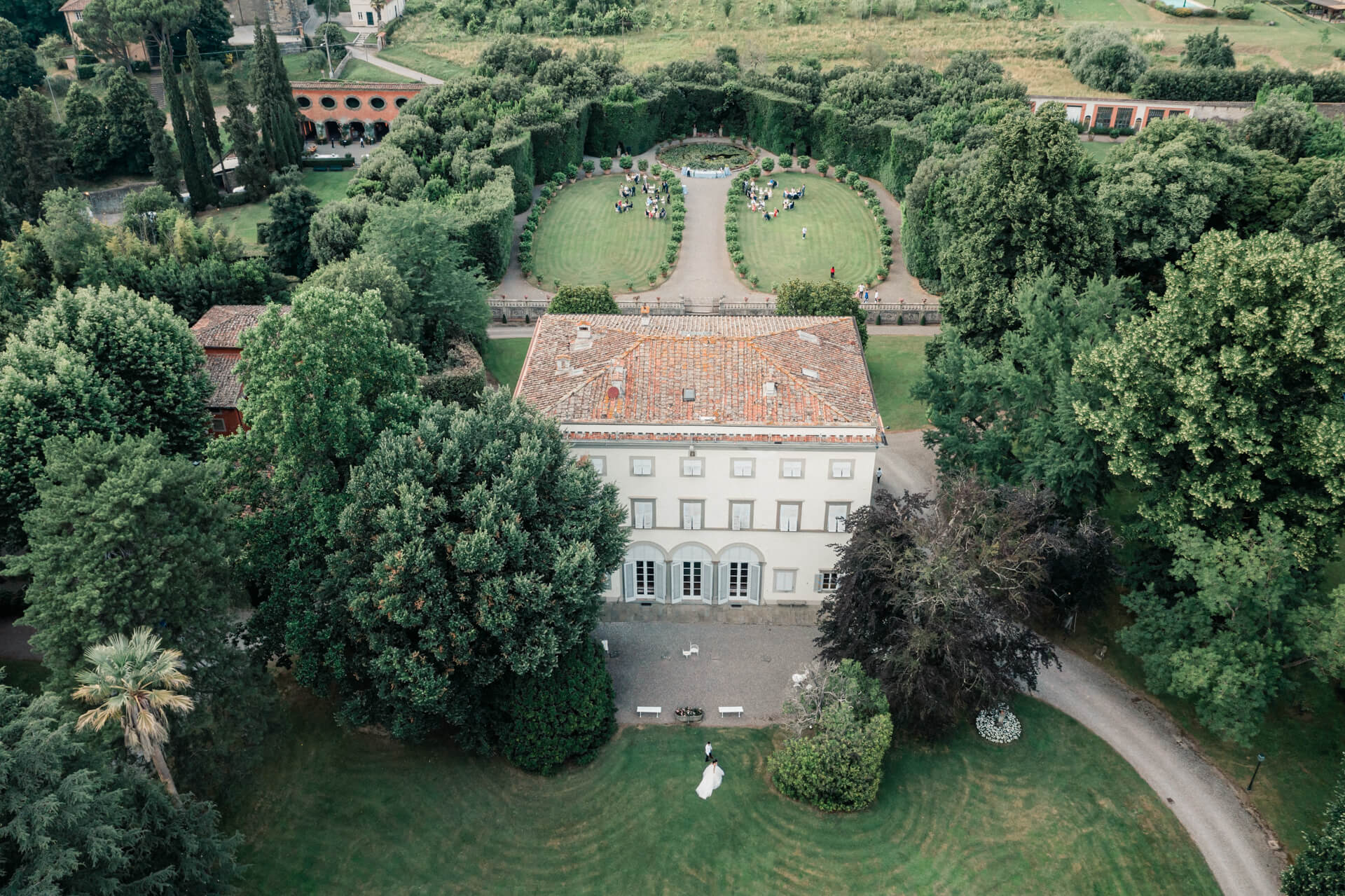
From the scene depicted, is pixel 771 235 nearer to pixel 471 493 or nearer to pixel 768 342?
pixel 768 342

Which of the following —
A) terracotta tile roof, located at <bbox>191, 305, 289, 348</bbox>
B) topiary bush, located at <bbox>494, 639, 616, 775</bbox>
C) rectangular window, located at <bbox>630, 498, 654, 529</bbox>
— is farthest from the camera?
terracotta tile roof, located at <bbox>191, 305, 289, 348</bbox>

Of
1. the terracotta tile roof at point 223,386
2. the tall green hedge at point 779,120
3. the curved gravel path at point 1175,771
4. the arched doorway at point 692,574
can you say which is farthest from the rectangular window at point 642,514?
the tall green hedge at point 779,120

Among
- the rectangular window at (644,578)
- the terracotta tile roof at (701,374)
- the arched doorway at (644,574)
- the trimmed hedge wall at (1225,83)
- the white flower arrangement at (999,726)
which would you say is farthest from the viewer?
the trimmed hedge wall at (1225,83)

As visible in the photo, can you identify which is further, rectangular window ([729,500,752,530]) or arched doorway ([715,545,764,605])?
arched doorway ([715,545,764,605])

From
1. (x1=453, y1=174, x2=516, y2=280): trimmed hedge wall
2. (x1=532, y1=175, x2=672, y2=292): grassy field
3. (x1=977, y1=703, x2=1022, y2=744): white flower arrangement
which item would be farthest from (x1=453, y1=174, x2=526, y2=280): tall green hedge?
(x1=977, y1=703, x2=1022, y2=744): white flower arrangement

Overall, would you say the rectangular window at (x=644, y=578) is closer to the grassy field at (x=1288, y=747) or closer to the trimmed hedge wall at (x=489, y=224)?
the grassy field at (x=1288, y=747)

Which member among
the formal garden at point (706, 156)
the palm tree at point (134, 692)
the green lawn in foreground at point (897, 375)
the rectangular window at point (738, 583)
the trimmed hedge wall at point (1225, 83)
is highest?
the trimmed hedge wall at point (1225, 83)

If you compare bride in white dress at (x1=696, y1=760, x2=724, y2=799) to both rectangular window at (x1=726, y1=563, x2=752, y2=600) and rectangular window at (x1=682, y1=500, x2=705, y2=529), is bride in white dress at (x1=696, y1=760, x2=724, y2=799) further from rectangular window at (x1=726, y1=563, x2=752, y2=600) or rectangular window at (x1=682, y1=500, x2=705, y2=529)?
rectangular window at (x1=682, y1=500, x2=705, y2=529)

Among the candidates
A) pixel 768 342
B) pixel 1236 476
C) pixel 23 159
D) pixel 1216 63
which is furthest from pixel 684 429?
pixel 1216 63

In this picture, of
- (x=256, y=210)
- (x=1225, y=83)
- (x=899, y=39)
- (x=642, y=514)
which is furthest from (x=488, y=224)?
(x=1225, y=83)
